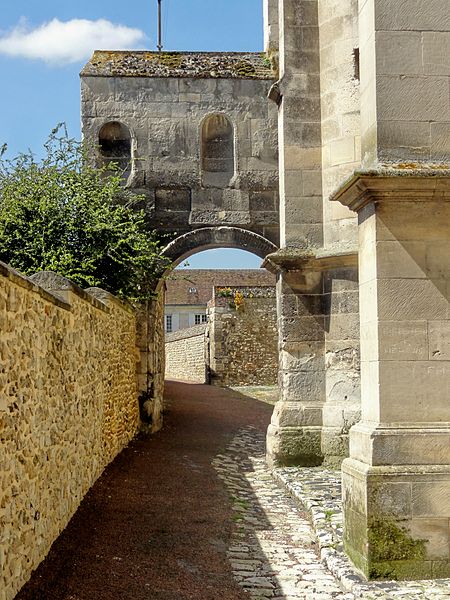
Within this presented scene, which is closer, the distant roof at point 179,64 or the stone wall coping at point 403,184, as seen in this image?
the stone wall coping at point 403,184

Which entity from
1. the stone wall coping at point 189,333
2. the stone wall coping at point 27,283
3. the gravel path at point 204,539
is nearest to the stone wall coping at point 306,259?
the gravel path at point 204,539

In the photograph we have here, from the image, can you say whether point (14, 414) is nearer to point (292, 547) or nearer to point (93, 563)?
point (93, 563)

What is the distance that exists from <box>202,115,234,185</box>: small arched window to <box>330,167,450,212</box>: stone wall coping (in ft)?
27.6

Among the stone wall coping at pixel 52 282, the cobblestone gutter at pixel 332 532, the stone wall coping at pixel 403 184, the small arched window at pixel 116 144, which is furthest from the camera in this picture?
the small arched window at pixel 116 144

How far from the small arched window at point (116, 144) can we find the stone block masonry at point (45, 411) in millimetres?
5175

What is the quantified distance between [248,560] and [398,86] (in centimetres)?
367

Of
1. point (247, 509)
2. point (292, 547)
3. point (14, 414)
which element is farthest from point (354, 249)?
point (14, 414)

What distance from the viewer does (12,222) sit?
36.9ft

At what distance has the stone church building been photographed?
5.40 metres

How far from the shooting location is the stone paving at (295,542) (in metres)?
5.23

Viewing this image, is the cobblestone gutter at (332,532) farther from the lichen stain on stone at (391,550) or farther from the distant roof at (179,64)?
the distant roof at (179,64)

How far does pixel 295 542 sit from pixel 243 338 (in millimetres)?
20026

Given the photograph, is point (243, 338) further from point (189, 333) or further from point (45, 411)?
point (45, 411)

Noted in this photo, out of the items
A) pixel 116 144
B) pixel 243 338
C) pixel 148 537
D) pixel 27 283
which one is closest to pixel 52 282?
pixel 27 283
